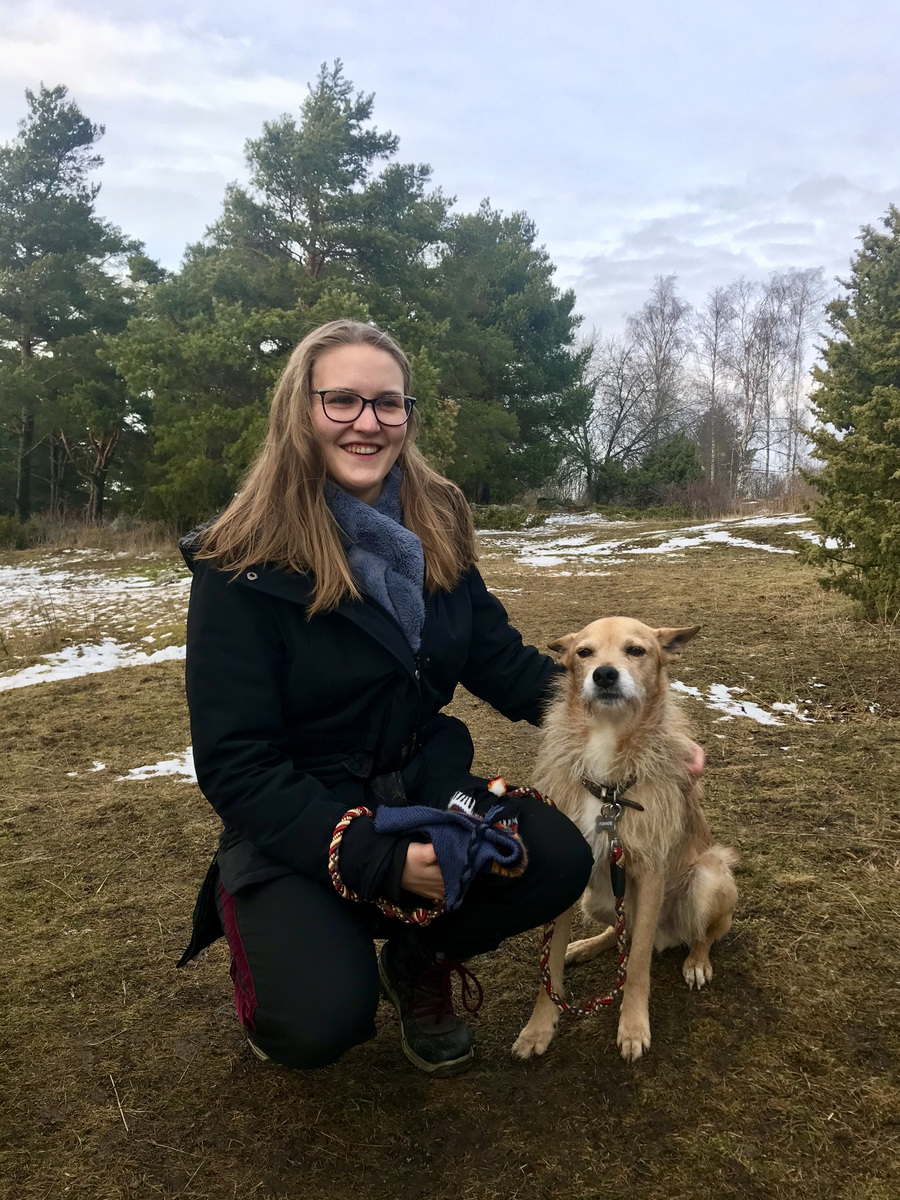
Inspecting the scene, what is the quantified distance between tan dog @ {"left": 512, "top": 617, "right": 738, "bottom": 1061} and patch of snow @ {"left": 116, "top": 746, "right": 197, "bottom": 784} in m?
2.38

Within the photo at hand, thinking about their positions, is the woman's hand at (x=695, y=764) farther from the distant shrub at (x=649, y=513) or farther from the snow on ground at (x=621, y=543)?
the distant shrub at (x=649, y=513)

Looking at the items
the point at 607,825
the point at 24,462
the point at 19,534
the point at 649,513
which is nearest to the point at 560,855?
the point at 607,825

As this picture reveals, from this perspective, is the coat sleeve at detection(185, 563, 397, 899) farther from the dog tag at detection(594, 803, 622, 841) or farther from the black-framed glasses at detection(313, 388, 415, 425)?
the dog tag at detection(594, 803, 622, 841)

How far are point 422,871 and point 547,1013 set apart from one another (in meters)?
0.72

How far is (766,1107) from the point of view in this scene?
71.9 inches

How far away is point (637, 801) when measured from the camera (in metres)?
2.27

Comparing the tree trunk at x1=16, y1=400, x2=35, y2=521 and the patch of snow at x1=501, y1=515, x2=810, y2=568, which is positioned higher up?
the tree trunk at x1=16, y1=400, x2=35, y2=521

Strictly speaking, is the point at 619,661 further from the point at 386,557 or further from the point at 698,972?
the point at 698,972

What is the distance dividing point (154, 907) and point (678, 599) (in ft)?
21.1

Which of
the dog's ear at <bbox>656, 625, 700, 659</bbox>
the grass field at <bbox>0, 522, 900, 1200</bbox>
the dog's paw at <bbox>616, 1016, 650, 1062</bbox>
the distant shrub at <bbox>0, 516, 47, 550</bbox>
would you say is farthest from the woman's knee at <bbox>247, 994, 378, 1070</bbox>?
the distant shrub at <bbox>0, 516, 47, 550</bbox>

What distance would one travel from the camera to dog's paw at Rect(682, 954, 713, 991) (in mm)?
2322

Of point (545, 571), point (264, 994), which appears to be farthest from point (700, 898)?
point (545, 571)

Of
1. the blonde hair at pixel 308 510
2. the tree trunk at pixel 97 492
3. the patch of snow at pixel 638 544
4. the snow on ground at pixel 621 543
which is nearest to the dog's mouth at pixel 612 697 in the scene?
the blonde hair at pixel 308 510

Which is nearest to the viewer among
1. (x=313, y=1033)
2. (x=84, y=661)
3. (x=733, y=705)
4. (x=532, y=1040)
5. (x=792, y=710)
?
(x=313, y=1033)
